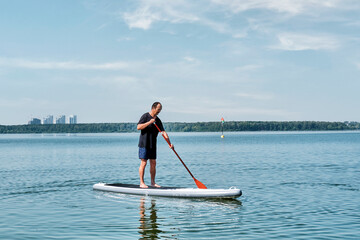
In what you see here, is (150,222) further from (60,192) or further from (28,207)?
(60,192)

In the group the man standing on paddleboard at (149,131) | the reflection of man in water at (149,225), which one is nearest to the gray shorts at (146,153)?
the man standing on paddleboard at (149,131)

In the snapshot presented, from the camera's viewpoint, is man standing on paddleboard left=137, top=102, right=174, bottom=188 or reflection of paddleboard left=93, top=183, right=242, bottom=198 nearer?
reflection of paddleboard left=93, top=183, right=242, bottom=198

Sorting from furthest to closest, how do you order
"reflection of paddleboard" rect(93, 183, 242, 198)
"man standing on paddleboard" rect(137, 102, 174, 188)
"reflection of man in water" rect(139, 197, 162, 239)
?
"man standing on paddleboard" rect(137, 102, 174, 188) → "reflection of paddleboard" rect(93, 183, 242, 198) → "reflection of man in water" rect(139, 197, 162, 239)

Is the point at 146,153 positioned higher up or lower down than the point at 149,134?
lower down

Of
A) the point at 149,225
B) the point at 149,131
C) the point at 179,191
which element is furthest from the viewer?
the point at 149,131

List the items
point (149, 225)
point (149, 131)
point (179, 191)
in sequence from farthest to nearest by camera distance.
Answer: point (149, 131)
point (179, 191)
point (149, 225)

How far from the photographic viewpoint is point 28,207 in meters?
11.8

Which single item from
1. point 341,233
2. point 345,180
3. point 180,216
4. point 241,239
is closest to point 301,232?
point 341,233

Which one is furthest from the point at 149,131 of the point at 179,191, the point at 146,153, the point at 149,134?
the point at 179,191

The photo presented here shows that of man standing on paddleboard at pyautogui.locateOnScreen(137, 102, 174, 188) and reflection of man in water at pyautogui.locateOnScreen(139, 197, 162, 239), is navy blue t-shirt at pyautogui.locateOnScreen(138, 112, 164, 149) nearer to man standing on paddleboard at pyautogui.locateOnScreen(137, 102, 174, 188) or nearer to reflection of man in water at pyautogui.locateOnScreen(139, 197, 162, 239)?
man standing on paddleboard at pyautogui.locateOnScreen(137, 102, 174, 188)

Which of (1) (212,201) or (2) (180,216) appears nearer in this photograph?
(2) (180,216)

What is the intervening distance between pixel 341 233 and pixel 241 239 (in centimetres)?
209

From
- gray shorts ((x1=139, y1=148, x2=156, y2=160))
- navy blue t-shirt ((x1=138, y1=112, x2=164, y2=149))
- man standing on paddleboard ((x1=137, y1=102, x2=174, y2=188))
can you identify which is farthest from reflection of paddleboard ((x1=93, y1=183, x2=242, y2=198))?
navy blue t-shirt ((x1=138, y1=112, x2=164, y2=149))

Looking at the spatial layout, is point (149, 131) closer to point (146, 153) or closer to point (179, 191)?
point (146, 153)
